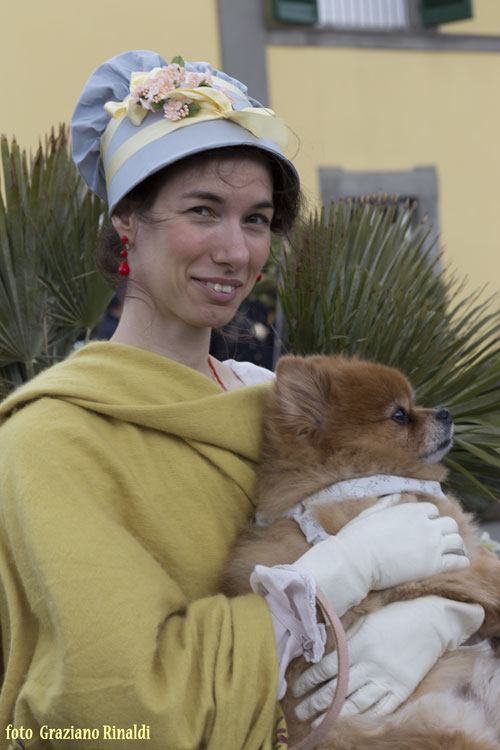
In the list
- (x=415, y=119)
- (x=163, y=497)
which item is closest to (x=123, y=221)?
(x=163, y=497)

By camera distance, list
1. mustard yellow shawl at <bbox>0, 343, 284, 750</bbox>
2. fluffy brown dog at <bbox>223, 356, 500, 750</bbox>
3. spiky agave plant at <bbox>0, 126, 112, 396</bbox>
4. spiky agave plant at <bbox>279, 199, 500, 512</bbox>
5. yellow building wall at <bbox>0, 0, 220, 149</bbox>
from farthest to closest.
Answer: yellow building wall at <bbox>0, 0, 220, 149</bbox>, spiky agave plant at <bbox>0, 126, 112, 396</bbox>, spiky agave plant at <bbox>279, 199, 500, 512</bbox>, fluffy brown dog at <bbox>223, 356, 500, 750</bbox>, mustard yellow shawl at <bbox>0, 343, 284, 750</bbox>

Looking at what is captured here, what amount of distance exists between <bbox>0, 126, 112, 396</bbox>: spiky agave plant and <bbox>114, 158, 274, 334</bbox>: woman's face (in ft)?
4.47

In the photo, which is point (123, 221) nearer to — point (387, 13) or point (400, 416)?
point (400, 416)

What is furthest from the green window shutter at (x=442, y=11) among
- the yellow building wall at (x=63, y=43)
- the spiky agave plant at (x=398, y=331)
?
the spiky agave plant at (x=398, y=331)

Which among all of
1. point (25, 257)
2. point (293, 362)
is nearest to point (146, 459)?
point (293, 362)

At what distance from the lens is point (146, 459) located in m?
2.18

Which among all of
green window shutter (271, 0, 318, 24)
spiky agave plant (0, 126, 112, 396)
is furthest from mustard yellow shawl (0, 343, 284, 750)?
green window shutter (271, 0, 318, 24)

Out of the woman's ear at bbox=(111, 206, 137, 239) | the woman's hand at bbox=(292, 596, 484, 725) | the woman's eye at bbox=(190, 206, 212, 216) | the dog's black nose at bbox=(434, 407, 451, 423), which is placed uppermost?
the woman's eye at bbox=(190, 206, 212, 216)

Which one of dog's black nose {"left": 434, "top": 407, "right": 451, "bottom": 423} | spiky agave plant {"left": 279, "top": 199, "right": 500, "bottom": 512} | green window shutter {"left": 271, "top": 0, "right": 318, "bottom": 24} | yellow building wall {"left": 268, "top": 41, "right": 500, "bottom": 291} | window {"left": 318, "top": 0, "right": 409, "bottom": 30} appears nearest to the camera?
dog's black nose {"left": 434, "top": 407, "right": 451, "bottom": 423}

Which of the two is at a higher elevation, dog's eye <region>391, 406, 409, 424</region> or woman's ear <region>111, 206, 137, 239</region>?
woman's ear <region>111, 206, 137, 239</region>

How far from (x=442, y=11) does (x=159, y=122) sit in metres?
9.64

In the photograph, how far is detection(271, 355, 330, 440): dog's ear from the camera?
2424 millimetres

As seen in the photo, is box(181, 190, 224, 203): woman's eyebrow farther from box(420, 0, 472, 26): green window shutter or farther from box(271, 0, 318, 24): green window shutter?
box(420, 0, 472, 26): green window shutter

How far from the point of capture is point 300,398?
2451 millimetres
